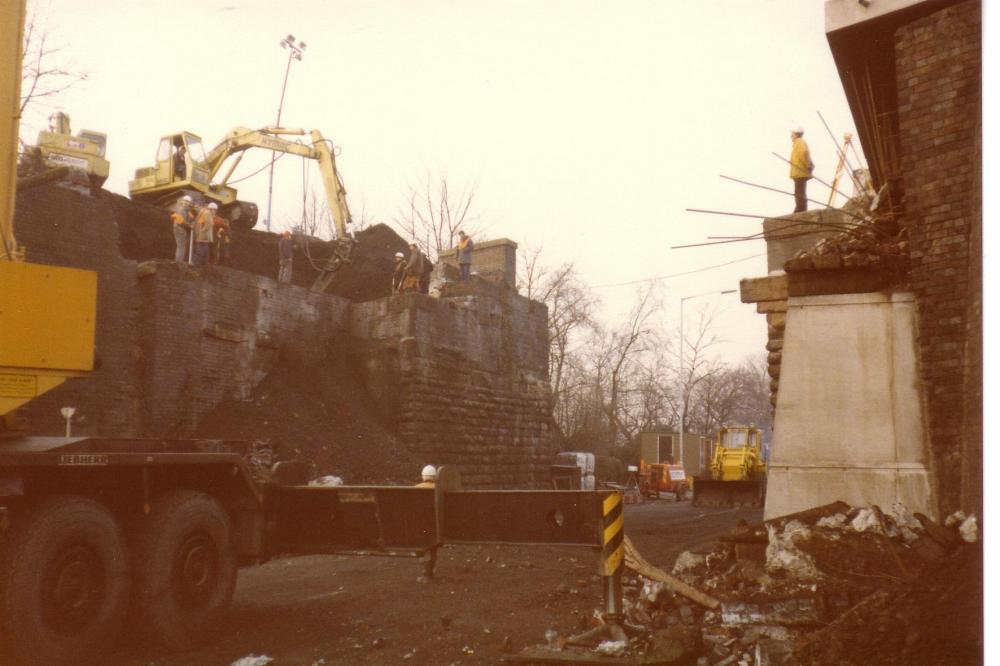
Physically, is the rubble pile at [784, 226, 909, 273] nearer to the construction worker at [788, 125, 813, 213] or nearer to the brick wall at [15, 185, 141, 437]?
the construction worker at [788, 125, 813, 213]

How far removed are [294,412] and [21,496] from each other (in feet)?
43.9

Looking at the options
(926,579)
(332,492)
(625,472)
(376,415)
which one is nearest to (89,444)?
(332,492)

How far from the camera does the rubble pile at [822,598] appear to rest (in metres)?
5.16

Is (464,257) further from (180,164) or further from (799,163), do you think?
(799,163)

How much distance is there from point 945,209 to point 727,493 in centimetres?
1894

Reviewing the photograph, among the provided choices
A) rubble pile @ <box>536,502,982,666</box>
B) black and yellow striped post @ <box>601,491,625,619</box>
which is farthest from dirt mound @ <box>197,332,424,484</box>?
black and yellow striped post @ <box>601,491,625,619</box>

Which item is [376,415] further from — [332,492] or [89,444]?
[89,444]

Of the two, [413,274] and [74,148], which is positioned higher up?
[74,148]

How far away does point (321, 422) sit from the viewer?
19.0 m

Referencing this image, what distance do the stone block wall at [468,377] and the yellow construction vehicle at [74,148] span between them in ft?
25.5

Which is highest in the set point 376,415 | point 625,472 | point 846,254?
point 846,254

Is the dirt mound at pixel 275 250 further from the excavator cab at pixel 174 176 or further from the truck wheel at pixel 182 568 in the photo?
the truck wheel at pixel 182 568

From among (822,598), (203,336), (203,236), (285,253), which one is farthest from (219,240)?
(822,598)

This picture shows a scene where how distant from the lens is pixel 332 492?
7.61 meters
